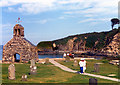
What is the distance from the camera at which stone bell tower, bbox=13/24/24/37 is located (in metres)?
34.0

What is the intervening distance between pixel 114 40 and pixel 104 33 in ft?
54.6

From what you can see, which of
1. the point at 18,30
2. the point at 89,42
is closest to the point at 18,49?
the point at 18,30

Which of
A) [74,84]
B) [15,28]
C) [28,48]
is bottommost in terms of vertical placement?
[74,84]

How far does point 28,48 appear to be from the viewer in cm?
3366

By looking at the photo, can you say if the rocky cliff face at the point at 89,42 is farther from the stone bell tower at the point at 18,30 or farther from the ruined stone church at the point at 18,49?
the stone bell tower at the point at 18,30

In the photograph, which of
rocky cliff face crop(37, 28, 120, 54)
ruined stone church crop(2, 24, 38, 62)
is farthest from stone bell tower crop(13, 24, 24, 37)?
rocky cliff face crop(37, 28, 120, 54)

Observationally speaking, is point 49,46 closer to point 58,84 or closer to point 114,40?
point 114,40

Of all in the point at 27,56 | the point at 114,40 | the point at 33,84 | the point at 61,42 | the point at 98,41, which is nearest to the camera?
the point at 33,84

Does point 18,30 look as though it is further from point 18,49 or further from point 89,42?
point 89,42

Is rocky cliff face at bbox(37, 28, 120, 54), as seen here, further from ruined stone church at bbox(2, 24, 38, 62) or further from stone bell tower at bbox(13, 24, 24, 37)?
stone bell tower at bbox(13, 24, 24, 37)

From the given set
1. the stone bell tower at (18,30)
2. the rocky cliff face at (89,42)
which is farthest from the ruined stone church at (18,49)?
the rocky cliff face at (89,42)

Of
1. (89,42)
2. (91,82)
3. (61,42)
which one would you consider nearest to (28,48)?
(91,82)

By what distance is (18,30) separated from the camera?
34438 mm

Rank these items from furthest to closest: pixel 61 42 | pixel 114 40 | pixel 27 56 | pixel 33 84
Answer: pixel 61 42 < pixel 114 40 < pixel 27 56 < pixel 33 84
